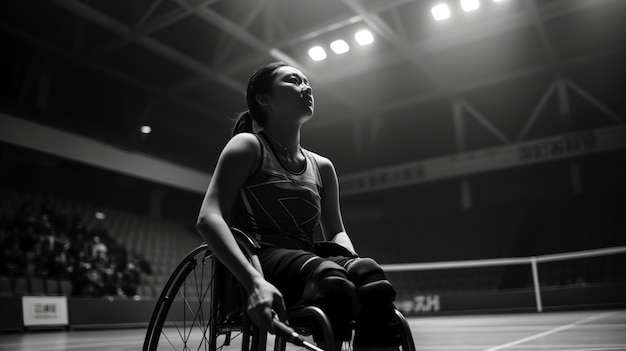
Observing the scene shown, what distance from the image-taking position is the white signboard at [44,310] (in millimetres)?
6668

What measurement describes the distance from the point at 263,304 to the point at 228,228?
9.5 inches

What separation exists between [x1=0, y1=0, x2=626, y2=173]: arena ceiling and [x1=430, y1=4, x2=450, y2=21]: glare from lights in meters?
0.15

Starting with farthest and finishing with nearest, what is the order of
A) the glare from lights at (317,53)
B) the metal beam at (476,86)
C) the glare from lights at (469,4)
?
1. the metal beam at (476,86)
2. the glare from lights at (317,53)
3. the glare from lights at (469,4)

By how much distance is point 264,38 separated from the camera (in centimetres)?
1123

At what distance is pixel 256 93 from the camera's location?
1.53m

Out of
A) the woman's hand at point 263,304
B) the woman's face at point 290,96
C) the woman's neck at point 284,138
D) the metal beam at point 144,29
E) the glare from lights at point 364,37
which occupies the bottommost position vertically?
the woman's hand at point 263,304

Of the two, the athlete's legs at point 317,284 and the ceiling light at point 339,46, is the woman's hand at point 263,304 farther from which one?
the ceiling light at point 339,46

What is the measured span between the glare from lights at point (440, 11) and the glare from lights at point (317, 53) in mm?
2625

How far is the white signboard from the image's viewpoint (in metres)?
6.67

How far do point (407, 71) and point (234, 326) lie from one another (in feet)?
40.5

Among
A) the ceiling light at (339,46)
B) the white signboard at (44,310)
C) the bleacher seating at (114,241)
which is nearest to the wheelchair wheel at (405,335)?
the white signboard at (44,310)

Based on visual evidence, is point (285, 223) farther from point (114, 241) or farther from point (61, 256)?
point (114, 241)

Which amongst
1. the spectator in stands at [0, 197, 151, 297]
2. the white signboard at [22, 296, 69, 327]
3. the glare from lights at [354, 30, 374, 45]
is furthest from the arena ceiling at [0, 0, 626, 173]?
the white signboard at [22, 296, 69, 327]

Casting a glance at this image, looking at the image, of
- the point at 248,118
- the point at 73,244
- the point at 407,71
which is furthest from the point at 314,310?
the point at 407,71
